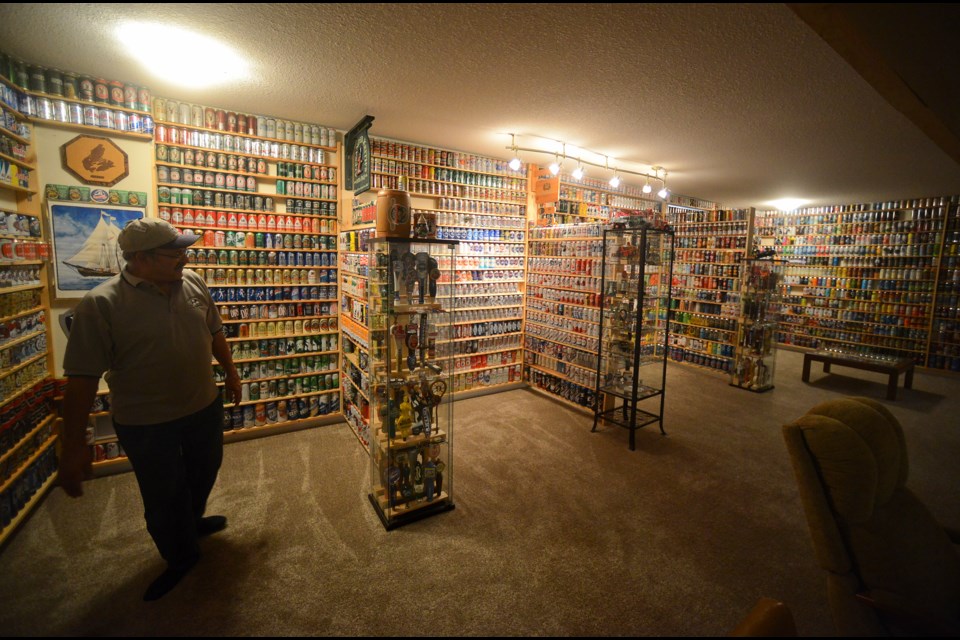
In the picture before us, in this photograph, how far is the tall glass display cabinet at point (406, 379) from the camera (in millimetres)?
2998

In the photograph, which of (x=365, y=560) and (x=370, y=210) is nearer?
(x=365, y=560)

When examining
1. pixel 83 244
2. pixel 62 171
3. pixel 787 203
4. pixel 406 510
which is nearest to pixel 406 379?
pixel 406 510

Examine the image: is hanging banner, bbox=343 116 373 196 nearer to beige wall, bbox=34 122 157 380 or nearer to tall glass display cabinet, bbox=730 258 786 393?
beige wall, bbox=34 122 157 380

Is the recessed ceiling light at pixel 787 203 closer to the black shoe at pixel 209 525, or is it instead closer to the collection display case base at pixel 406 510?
the collection display case base at pixel 406 510

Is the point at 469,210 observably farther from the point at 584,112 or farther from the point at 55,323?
the point at 55,323

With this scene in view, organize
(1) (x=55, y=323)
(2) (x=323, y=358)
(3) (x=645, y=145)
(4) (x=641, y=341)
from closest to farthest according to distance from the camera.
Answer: (1) (x=55, y=323)
(4) (x=641, y=341)
(2) (x=323, y=358)
(3) (x=645, y=145)

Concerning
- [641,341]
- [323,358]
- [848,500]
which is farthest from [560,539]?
[323,358]

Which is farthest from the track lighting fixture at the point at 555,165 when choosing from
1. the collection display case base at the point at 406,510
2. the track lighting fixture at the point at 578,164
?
the collection display case base at the point at 406,510

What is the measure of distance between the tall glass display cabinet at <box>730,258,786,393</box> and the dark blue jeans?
6.97 meters

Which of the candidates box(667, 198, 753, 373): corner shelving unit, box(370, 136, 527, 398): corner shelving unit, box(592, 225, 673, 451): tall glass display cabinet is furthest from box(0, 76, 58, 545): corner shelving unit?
box(667, 198, 753, 373): corner shelving unit

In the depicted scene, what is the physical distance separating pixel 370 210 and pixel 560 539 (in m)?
3.01

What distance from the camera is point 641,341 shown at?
4.41m

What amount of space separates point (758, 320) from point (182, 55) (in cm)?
748

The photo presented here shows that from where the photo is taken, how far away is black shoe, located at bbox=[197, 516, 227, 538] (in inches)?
116
